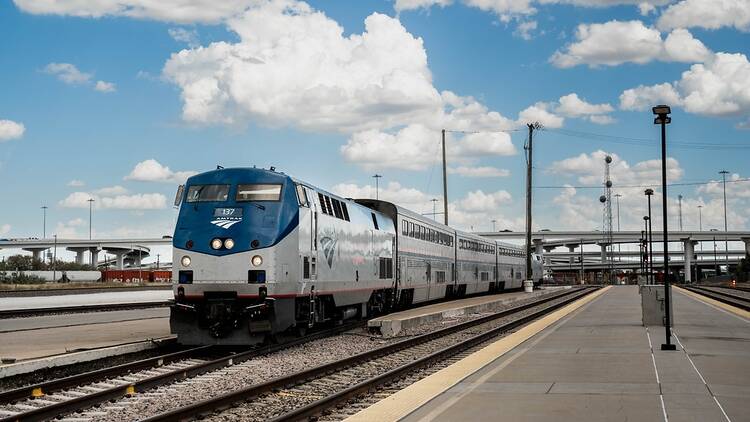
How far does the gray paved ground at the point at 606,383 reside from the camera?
32.9 feet

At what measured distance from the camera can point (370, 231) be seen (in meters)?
26.6

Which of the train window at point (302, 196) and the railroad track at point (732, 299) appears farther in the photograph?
the railroad track at point (732, 299)

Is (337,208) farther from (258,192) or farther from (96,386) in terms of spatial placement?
(96,386)

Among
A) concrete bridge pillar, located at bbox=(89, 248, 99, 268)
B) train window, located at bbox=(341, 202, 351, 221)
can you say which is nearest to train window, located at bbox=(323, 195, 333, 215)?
train window, located at bbox=(341, 202, 351, 221)

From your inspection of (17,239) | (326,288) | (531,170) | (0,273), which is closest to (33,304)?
(326,288)

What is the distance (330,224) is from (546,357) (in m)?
7.76

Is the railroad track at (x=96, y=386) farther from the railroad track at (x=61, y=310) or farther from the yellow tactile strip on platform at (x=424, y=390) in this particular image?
the railroad track at (x=61, y=310)

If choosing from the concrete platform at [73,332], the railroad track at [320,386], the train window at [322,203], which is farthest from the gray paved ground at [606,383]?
the concrete platform at [73,332]

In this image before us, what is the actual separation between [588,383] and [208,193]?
390 inches

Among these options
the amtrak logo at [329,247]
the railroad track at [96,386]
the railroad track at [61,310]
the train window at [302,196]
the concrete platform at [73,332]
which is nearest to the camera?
the railroad track at [96,386]

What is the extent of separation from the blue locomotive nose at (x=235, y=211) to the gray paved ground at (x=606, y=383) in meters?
5.84

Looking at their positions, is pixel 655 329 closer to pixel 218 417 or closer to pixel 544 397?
pixel 544 397

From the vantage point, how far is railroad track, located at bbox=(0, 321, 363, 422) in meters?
11.1

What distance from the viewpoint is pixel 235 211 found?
18453 millimetres
